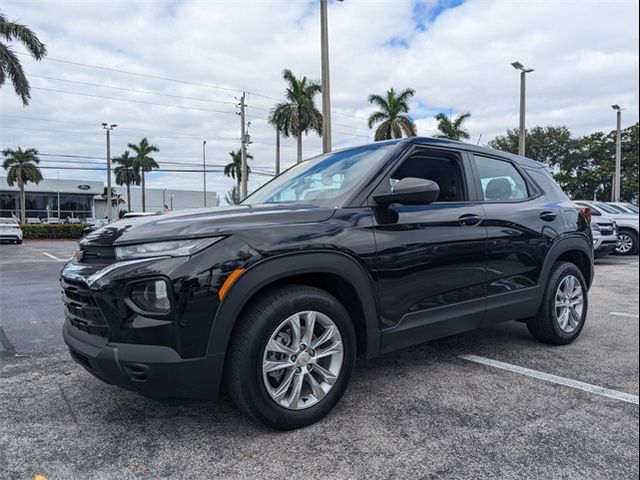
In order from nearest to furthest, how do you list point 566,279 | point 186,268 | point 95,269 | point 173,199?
point 186,268 → point 95,269 → point 566,279 → point 173,199

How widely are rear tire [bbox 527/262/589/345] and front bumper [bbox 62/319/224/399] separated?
2.99 metres

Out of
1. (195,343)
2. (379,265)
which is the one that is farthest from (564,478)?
(195,343)

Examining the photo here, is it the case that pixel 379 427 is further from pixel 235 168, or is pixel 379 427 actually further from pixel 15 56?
pixel 235 168

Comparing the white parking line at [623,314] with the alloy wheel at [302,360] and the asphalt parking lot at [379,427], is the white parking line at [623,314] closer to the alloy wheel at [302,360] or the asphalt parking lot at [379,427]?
the asphalt parking lot at [379,427]

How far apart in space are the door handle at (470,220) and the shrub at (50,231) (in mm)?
32172

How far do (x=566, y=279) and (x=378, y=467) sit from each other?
2.88 m

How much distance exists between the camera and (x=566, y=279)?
4188 mm

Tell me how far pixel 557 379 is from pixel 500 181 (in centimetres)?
164

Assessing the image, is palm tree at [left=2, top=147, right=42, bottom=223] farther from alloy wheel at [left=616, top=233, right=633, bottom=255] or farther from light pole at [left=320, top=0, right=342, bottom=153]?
alloy wheel at [left=616, top=233, right=633, bottom=255]

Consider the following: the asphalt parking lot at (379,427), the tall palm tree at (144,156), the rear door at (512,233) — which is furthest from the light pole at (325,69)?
the tall palm tree at (144,156)

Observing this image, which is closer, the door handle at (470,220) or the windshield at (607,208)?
the door handle at (470,220)

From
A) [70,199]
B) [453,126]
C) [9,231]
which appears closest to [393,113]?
[453,126]

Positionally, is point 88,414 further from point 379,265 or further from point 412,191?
point 412,191

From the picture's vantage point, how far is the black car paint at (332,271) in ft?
7.45
